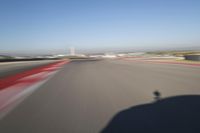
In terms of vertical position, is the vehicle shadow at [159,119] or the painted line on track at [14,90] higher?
the vehicle shadow at [159,119]

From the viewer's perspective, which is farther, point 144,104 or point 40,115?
point 144,104

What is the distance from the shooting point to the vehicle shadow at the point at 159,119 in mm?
3805

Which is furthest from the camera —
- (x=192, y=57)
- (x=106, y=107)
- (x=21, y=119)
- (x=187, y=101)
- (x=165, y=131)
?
(x=192, y=57)

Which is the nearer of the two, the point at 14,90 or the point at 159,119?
the point at 159,119

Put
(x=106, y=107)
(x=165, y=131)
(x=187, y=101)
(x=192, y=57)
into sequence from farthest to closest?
(x=192, y=57) → (x=187, y=101) → (x=106, y=107) → (x=165, y=131)

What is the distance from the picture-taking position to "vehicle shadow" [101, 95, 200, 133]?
380 cm

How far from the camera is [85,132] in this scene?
3789 mm

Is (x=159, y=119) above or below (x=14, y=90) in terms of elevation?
above

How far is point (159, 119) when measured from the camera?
14.2ft

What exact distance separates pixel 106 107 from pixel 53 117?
151 cm

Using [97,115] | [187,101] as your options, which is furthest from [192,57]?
[97,115]

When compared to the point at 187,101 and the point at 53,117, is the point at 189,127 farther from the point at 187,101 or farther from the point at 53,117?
the point at 53,117

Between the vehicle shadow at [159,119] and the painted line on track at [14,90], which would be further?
the painted line on track at [14,90]

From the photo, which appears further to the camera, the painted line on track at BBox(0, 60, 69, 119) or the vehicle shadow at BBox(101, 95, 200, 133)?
the painted line on track at BBox(0, 60, 69, 119)
